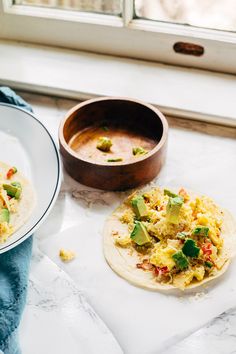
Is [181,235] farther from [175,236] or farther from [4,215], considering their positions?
[4,215]

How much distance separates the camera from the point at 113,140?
1369mm

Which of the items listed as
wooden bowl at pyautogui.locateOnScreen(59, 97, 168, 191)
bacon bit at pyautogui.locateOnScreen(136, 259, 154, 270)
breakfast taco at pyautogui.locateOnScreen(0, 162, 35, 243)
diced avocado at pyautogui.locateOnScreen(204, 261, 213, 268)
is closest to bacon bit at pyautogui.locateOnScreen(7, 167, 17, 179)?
breakfast taco at pyautogui.locateOnScreen(0, 162, 35, 243)

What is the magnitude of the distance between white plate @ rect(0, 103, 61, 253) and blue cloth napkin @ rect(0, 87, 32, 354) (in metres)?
0.04

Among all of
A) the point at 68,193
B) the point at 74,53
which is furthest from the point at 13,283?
the point at 74,53

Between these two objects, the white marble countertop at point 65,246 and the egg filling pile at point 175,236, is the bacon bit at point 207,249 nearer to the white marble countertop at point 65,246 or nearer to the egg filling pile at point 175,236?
the egg filling pile at point 175,236

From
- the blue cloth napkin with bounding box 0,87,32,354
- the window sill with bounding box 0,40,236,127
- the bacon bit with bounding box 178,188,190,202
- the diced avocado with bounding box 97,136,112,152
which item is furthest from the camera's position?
A: the window sill with bounding box 0,40,236,127

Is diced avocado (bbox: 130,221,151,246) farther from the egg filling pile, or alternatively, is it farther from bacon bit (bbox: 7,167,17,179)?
bacon bit (bbox: 7,167,17,179)

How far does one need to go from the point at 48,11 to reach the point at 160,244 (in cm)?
80

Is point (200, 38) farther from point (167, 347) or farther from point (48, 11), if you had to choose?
point (167, 347)

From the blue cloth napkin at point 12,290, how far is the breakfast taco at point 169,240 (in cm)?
16

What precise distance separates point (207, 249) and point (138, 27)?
0.69 meters

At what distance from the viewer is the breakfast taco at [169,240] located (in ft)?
3.53

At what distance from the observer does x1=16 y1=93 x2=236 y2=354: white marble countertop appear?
1.00 m

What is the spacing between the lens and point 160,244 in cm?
112
